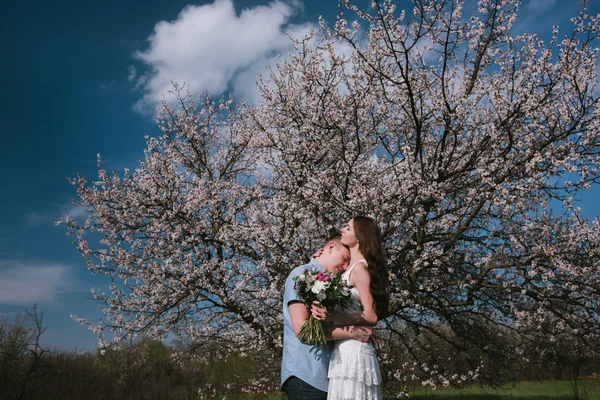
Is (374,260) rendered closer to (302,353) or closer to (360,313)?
(360,313)

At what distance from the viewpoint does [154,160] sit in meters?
9.72

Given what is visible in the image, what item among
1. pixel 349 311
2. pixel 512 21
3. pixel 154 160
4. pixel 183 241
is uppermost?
pixel 512 21

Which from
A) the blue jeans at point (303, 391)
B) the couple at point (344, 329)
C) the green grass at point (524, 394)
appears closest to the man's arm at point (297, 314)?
the couple at point (344, 329)

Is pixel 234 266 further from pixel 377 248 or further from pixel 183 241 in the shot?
pixel 377 248

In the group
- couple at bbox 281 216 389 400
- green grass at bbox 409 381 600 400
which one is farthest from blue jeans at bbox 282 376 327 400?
green grass at bbox 409 381 600 400

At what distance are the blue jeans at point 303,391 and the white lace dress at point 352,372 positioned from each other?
10 centimetres

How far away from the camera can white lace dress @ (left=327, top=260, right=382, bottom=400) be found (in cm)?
289

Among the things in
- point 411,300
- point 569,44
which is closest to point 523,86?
point 569,44

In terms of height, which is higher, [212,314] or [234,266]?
[234,266]

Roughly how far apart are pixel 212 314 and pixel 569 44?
752 cm

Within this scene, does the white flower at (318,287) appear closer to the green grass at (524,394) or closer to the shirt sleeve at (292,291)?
the shirt sleeve at (292,291)

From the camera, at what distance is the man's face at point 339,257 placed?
342 centimetres

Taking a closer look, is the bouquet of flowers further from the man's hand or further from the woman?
the man's hand

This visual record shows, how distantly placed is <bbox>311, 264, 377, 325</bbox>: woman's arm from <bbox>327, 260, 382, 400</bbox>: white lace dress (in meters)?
0.15
